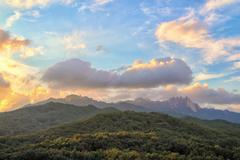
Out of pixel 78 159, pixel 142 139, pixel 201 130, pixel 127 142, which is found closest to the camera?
pixel 78 159

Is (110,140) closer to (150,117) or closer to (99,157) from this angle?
(99,157)

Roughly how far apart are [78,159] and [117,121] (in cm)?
9122

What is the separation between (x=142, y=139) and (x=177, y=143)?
319 inches

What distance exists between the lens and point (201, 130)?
428 ft

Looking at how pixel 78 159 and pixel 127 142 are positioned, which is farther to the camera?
pixel 127 142

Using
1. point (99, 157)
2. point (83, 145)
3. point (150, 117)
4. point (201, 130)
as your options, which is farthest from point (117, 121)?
point (99, 157)

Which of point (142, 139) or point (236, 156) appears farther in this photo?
point (142, 139)

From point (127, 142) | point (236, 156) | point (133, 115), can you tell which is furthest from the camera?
point (133, 115)

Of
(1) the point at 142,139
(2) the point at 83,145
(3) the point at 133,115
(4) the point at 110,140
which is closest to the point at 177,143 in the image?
(1) the point at 142,139

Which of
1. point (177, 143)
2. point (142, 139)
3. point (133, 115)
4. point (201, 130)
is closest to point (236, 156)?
point (177, 143)

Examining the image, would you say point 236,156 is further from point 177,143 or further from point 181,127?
point 181,127

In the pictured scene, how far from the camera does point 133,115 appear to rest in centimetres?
15488

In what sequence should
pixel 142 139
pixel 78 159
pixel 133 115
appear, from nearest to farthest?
1. pixel 78 159
2. pixel 142 139
3. pixel 133 115

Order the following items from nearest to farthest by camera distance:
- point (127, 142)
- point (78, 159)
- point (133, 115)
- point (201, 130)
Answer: point (78, 159) → point (127, 142) → point (201, 130) → point (133, 115)
